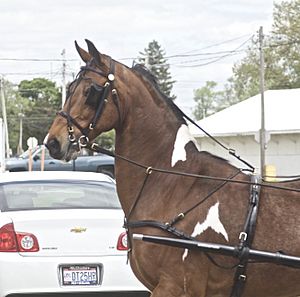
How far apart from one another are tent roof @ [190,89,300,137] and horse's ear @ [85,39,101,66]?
2333 centimetres

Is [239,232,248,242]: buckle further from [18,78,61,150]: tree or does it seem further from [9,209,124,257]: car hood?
[18,78,61,150]: tree

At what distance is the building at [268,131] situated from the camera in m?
29.1

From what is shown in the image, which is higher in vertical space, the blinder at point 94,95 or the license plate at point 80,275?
the blinder at point 94,95

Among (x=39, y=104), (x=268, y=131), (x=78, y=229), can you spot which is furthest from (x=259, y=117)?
(x=39, y=104)

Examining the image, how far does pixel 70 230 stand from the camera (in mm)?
7613

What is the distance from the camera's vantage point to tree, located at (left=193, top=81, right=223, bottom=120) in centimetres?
12481

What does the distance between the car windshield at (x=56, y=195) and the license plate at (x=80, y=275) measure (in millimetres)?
789

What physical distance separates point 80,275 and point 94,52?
2.95 meters

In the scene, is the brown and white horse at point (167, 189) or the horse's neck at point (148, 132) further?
the horse's neck at point (148, 132)

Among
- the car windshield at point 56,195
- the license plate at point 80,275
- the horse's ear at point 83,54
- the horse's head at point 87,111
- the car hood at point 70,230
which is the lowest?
the license plate at point 80,275

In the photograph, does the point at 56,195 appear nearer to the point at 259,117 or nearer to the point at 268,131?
the point at 268,131

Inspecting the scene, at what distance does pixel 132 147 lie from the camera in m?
5.54

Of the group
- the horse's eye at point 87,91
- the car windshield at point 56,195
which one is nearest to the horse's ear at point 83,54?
the horse's eye at point 87,91

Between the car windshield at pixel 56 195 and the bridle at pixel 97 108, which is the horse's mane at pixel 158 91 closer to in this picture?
the bridle at pixel 97 108
